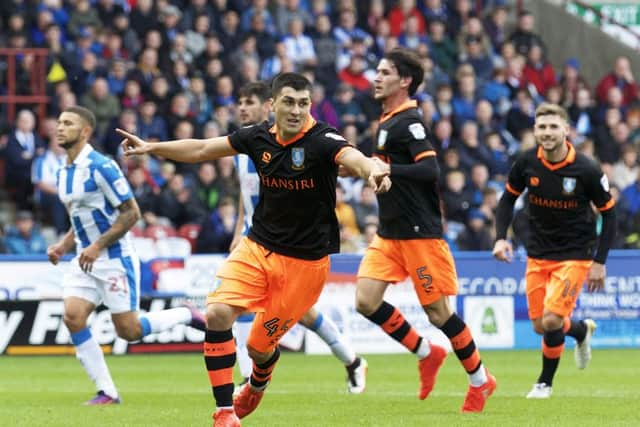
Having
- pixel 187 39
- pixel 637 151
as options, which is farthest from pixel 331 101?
pixel 637 151

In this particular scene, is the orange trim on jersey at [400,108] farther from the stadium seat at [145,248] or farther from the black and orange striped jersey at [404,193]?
the stadium seat at [145,248]

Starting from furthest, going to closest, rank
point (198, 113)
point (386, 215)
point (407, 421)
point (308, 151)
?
1. point (198, 113)
2. point (386, 215)
3. point (407, 421)
4. point (308, 151)

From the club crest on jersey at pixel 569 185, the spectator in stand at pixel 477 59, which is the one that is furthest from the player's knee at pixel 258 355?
the spectator in stand at pixel 477 59

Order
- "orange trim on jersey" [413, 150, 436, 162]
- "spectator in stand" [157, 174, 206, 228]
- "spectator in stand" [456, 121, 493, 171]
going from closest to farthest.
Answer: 1. "orange trim on jersey" [413, 150, 436, 162]
2. "spectator in stand" [157, 174, 206, 228]
3. "spectator in stand" [456, 121, 493, 171]

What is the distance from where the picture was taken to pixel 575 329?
1262 centimetres

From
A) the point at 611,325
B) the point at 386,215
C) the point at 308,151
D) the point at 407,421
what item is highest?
the point at 308,151

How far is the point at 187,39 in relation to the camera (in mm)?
22922

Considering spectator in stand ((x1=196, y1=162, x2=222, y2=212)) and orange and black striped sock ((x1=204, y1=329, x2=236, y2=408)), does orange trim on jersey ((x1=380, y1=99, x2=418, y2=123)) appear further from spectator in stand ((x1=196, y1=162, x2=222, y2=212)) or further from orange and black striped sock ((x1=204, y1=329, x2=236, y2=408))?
spectator in stand ((x1=196, y1=162, x2=222, y2=212))

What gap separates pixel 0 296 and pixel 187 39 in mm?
6900

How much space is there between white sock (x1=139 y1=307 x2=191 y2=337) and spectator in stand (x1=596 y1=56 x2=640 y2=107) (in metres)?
15.0

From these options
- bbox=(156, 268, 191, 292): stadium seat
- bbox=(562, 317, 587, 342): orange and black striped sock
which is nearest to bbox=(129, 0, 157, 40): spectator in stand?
bbox=(156, 268, 191, 292): stadium seat

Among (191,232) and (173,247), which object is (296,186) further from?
(191,232)

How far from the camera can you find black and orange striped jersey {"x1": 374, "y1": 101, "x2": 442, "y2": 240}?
10.8m

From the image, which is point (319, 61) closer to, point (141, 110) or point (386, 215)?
point (141, 110)
